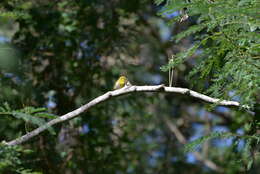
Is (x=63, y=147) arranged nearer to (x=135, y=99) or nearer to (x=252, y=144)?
(x=135, y=99)

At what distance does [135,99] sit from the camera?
17.7ft

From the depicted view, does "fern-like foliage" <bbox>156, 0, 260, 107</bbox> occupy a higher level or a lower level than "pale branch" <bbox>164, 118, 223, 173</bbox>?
higher

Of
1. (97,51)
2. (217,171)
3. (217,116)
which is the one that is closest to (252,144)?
(97,51)

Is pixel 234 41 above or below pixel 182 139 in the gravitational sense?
above

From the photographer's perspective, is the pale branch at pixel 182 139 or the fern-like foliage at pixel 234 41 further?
the pale branch at pixel 182 139

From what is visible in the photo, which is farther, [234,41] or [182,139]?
[182,139]

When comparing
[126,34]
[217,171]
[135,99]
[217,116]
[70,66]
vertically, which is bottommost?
[217,171]

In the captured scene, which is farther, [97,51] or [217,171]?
[217,171]

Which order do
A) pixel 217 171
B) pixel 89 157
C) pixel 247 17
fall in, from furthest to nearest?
pixel 217 171
pixel 89 157
pixel 247 17

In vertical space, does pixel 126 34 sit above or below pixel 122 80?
above

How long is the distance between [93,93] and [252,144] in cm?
263

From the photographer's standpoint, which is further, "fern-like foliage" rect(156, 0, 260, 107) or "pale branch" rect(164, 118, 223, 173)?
"pale branch" rect(164, 118, 223, 173)

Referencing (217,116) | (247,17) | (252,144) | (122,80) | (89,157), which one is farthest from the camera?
(217,116)

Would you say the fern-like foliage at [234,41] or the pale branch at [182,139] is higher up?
the fern-like foliage at [234,41]
